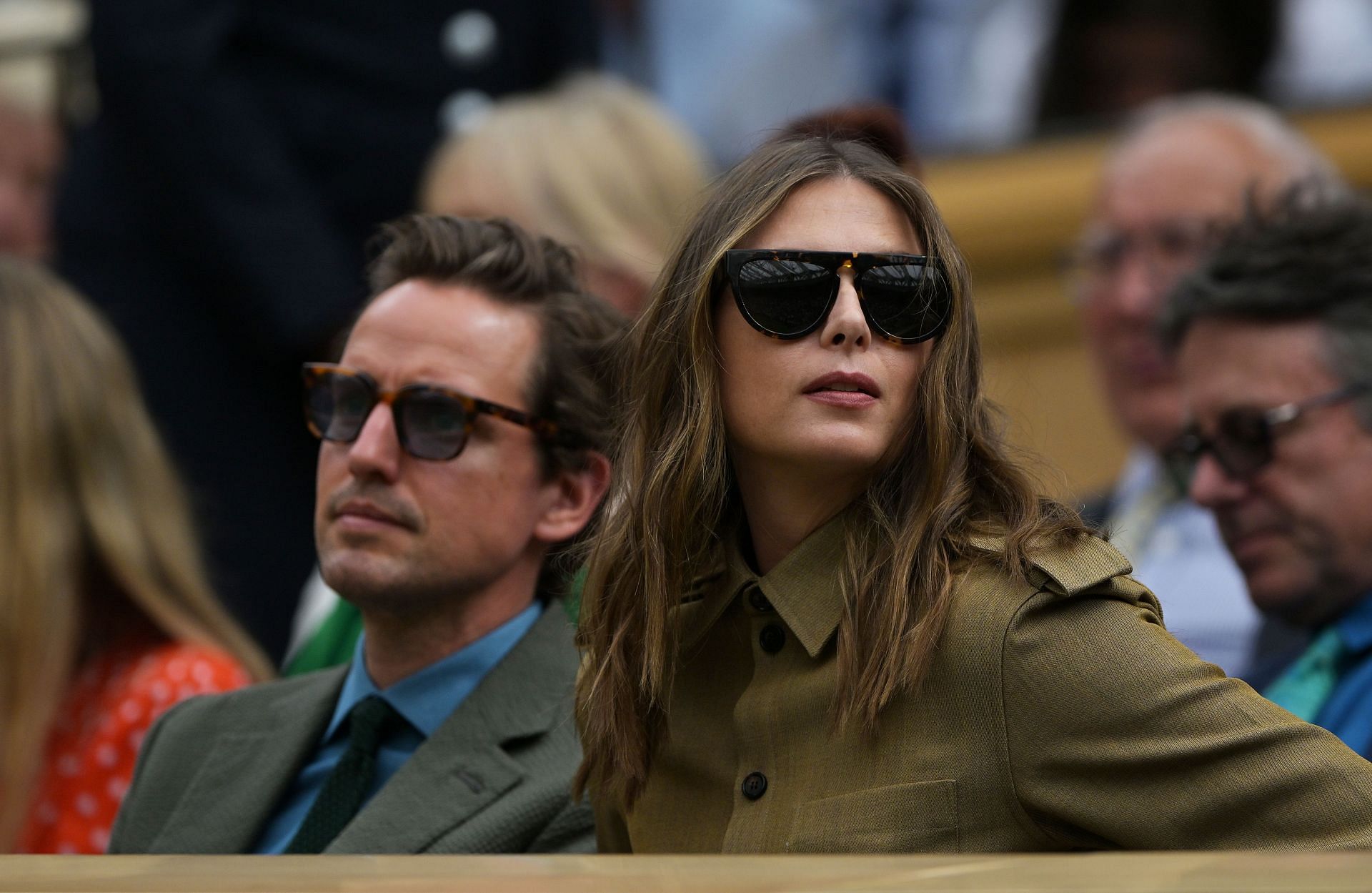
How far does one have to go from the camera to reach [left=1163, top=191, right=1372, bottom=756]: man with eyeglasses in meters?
2.79

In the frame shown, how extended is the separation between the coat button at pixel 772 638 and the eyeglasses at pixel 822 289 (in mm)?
323

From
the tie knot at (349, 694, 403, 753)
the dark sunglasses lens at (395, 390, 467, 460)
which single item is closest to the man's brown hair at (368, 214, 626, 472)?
the dark sunglasses lens at (395, 390, 467, 460)

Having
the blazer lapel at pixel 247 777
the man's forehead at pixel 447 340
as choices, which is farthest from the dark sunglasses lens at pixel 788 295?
the blazer lapel at pixel 247 777

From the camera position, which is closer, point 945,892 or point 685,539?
point 945,892

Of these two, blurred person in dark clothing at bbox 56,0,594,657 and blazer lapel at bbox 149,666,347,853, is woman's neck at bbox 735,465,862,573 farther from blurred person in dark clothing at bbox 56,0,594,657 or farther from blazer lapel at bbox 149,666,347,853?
blurred person in dark clothing at bbox 56,0,594,657

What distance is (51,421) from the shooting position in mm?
3500

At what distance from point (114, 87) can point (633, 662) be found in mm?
2582

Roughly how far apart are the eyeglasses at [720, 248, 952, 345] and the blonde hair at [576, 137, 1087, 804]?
4 cm

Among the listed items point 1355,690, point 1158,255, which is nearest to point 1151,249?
point 1158,255

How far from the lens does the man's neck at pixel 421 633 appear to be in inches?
105

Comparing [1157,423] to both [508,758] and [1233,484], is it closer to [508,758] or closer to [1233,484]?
[1233,484]

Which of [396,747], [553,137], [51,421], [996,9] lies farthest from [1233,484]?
[996,9]

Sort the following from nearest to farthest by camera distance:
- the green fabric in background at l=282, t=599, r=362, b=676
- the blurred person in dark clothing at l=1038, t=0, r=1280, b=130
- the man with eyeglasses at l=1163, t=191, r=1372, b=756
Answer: the man with eyeglasses at l=1163, t=191, r=1372, b=756, the green fabric in background at l=282, t=599, r=362, b=676, the blurred person in dark clothing at l=1038, t=0, r=1280, b=130

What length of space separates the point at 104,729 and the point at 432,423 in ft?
3.45
